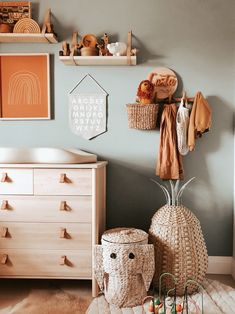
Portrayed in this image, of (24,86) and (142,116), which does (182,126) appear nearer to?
(142,116)

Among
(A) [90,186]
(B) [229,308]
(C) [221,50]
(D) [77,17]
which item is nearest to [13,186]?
(A) [90,186]

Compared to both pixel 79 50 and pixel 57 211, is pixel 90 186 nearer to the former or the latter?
pixel 57 211

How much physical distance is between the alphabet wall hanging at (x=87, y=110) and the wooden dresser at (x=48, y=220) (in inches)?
21.5

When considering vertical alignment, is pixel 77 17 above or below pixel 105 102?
above

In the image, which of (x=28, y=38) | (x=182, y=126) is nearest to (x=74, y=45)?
(x=28, y=38)

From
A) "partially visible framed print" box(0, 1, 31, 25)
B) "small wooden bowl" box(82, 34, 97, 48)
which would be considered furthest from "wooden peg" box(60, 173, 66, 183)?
"partially visible framed print" box(0, 1, 31, 25)

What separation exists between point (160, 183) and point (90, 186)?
713 mm

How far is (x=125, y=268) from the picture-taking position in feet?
7.27

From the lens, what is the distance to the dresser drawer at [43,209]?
236 centimetres

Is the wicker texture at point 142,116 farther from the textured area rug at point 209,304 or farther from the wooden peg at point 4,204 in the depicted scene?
the textured area rug at point 209,304

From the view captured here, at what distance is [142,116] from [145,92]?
0.18m

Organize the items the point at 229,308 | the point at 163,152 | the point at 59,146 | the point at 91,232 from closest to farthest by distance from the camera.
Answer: the point at 229,308 → the point at 91,232 → the point at 163,152 → the point at 59,146

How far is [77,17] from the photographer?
279 cm

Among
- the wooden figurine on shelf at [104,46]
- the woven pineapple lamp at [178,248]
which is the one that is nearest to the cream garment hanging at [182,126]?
the woven pineapple lamp at [178,248]
